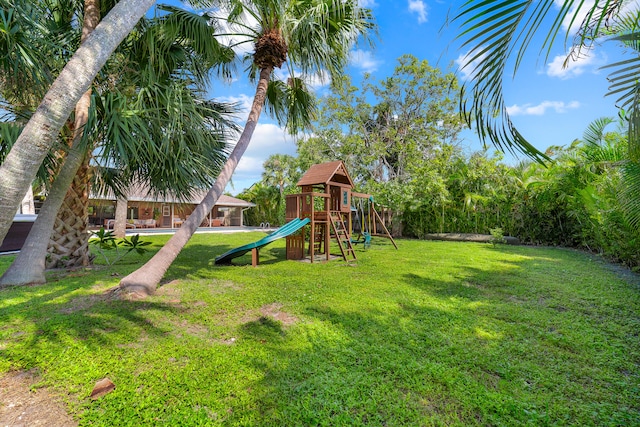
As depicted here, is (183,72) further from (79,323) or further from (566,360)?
(566,360)

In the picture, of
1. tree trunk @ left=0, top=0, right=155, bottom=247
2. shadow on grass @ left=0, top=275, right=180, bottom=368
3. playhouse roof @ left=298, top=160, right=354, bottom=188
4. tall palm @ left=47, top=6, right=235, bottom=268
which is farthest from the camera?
playhouse roof @ left=298, top=160, right=354, bottom=188

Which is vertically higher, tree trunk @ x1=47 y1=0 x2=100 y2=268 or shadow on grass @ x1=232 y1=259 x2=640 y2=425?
tree trunk @ x1=47 y1=0 x2=100 y2=268

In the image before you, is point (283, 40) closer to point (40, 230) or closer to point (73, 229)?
point (40, 230)

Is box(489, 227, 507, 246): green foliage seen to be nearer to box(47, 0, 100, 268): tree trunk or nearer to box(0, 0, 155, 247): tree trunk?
box(0, 0, 155, 247): tree trunk

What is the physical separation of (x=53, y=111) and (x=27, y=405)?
7.78 ft

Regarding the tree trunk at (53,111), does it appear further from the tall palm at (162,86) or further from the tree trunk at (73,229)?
the tree trunk at (73,229)

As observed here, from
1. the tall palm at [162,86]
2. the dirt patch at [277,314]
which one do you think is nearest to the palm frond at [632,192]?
the dirt patch at [277,314]

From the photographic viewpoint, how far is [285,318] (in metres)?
3.96

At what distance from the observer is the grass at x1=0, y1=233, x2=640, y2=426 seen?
214 cm

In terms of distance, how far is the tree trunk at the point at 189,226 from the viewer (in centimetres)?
489

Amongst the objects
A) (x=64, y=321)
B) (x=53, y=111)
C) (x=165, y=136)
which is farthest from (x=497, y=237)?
(x=53, y=111)

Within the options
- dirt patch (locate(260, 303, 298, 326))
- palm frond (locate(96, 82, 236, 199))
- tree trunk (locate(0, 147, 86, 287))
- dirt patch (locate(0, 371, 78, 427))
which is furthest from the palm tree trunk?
dirt patch (locate(260, 303, 298, 326))

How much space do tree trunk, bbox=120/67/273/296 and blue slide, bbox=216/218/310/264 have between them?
2247 millimetres

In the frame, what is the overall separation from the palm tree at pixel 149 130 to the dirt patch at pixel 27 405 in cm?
292
